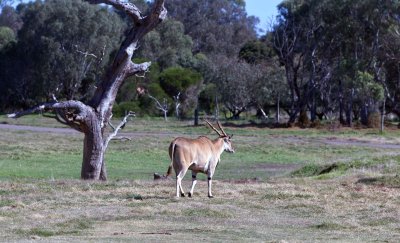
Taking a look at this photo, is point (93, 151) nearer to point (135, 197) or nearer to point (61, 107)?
point (61, 107)

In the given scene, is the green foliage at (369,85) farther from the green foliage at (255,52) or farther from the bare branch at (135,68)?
the bare branch at (135,68)

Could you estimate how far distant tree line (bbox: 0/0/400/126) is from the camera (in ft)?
254

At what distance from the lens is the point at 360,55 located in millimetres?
79312

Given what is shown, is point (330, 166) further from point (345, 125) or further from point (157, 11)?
point (345, 125)

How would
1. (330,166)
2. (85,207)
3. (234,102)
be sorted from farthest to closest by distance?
(234,102) < (330,166) < (85,207)

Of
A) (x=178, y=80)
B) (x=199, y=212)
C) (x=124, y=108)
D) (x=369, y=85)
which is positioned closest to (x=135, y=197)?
(x=199, y=212)

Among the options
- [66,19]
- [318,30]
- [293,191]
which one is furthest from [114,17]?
[293,191]

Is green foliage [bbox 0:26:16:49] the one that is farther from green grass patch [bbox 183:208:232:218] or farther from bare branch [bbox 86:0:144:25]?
green grass patch [bbox 183:208:232:218]

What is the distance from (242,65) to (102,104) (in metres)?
63.4

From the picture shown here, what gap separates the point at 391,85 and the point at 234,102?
53.7ft

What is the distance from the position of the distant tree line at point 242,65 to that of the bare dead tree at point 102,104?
3740 cm

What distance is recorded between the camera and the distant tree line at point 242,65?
7744 centimetres

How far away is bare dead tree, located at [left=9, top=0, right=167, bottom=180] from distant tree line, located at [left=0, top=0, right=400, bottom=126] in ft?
123

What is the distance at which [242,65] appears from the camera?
91.1 m
